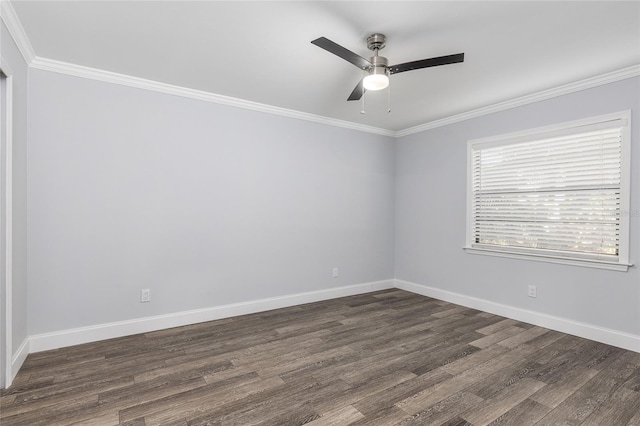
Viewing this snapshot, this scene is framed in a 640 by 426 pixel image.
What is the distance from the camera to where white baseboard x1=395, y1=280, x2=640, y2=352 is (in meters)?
2.98

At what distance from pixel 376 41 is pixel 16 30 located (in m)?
2.54

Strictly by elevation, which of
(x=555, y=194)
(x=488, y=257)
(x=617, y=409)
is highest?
(x=555, y=194)

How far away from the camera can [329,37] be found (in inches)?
95.8

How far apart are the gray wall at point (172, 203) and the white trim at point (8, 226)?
21.6 inches

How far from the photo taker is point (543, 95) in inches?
138

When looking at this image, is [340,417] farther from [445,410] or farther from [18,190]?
[18,190]

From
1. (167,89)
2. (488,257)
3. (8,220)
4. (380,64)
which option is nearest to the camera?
(8,220)

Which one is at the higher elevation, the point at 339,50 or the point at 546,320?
the point at 339,50

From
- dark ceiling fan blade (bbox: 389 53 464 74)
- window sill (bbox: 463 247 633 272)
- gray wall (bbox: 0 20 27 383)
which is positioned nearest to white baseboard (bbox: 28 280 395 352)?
gray wall (bbox: 0 20 27 383)

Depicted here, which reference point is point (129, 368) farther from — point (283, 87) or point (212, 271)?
point (283, 87)

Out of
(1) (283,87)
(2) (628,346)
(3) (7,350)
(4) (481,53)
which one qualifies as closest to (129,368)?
(3) (7,350)

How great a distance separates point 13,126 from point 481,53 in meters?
3.58

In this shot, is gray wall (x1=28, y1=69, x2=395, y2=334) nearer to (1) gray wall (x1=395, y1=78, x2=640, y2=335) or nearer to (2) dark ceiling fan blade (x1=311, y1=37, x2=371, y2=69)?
(1) gray wall (x1=395, y1=78, x2=640, y2=335)

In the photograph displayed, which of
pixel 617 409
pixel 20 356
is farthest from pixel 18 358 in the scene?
pixel 617 409
